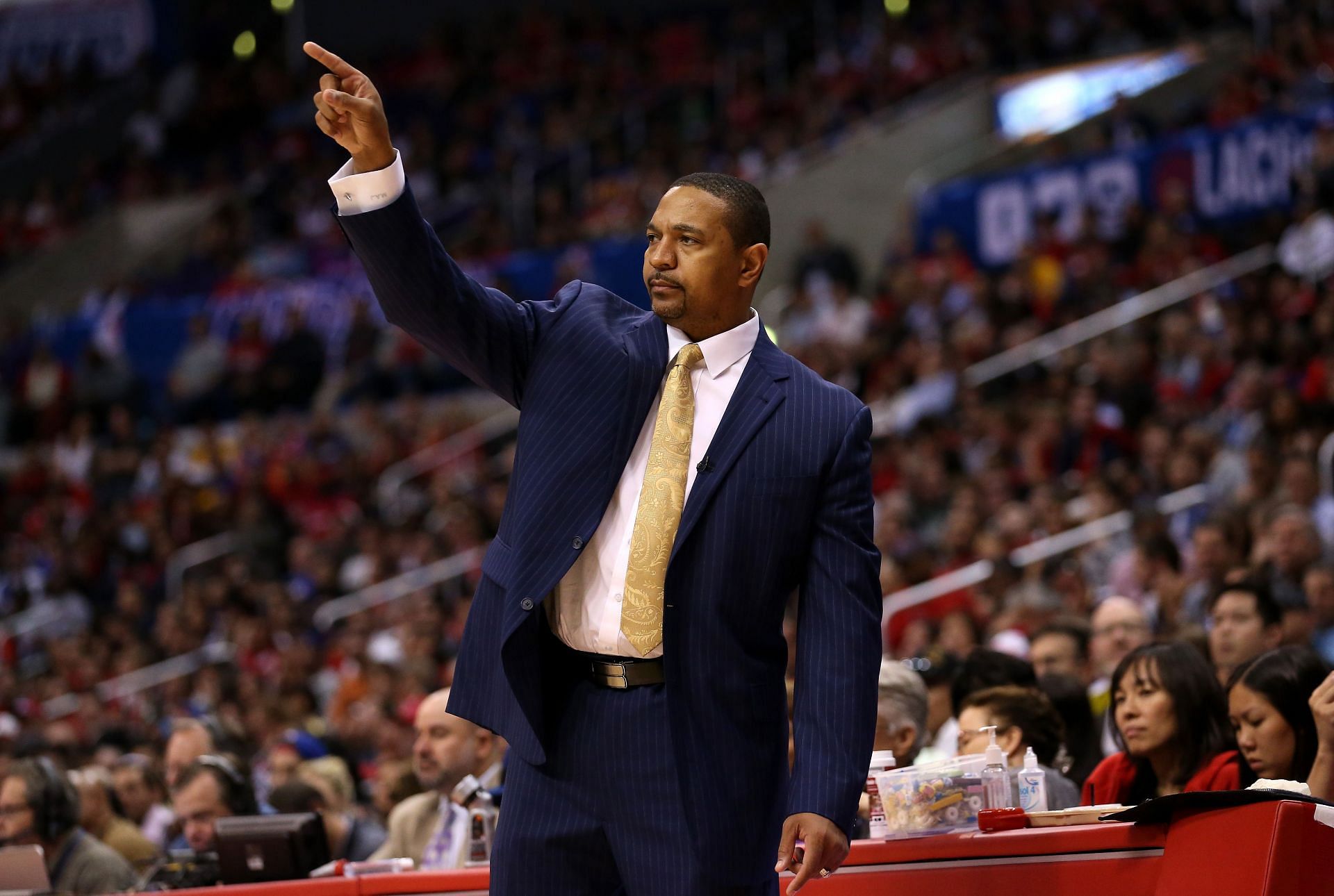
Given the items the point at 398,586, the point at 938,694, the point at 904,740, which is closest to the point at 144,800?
the point at 938,694

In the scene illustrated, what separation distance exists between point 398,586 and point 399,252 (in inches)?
358

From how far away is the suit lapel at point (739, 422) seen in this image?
268cm

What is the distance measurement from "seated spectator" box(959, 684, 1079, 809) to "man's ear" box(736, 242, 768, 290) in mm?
1952

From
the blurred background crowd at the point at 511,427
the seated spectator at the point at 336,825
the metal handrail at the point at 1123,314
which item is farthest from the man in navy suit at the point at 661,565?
the metal handrail at the point at 1123,314

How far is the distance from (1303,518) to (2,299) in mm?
15166

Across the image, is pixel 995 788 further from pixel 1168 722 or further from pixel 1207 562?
pixel 1207 562

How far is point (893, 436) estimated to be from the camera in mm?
10219

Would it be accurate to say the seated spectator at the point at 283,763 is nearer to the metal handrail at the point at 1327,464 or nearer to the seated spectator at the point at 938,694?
the seated spectator at the point at 938,694

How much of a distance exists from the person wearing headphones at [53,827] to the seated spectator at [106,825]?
379mm

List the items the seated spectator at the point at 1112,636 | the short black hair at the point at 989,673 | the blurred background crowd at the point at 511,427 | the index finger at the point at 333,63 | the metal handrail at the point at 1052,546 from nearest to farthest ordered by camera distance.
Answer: the index finger at the point at 333,63 → the short black hair at the point at 989,673 → the seated spectator at the point at 1112,636 → the blurred background crowd at the point at 511,427 → the metal handrail at the point at 1052,546

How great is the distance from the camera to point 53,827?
18.5 ft

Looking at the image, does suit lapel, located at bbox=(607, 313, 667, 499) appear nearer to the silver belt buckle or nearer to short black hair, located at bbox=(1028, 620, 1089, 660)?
the silver belt buckle

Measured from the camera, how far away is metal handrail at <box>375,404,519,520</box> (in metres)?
13.2

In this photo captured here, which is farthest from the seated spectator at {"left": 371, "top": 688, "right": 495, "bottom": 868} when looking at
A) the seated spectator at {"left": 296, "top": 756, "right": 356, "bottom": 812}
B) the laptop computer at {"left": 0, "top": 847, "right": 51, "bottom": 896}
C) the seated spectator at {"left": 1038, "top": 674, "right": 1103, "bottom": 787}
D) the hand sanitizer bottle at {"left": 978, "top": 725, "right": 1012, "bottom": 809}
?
the hand sanitizer bottle at {"left": 978, "top": 725, "right": 1012, "bottom": 809}
